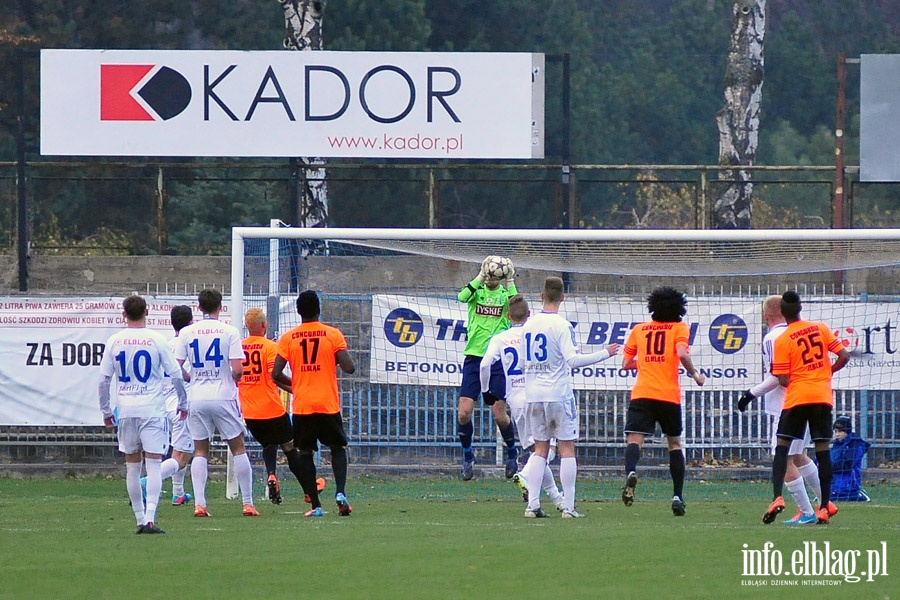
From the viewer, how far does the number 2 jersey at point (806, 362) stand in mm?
11117

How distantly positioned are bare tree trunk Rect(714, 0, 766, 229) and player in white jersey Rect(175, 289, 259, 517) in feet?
38.6

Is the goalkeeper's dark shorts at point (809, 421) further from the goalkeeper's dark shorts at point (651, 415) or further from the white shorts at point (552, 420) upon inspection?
the white shorts at point (552, 420)

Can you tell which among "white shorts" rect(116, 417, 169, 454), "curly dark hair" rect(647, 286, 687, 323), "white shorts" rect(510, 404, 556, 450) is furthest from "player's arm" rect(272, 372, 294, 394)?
"curly dark hair" rect(647, 286, 687, 323)

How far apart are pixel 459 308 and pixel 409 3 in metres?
19.5

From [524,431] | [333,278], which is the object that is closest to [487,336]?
[524,431]

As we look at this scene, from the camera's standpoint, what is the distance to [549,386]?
11.8m

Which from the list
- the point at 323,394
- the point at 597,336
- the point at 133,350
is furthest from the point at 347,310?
the point at 133,350

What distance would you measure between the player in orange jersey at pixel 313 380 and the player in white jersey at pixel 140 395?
5.09 ft

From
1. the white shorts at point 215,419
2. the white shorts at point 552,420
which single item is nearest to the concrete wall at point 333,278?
the white shorts at point 215,419

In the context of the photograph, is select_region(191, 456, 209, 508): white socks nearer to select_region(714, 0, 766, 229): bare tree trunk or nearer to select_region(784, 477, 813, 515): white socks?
select_region(784, 477, 813, 515): white socks

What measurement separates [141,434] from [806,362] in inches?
203

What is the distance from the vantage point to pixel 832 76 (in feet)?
152

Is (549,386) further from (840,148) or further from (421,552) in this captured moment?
(840,148)

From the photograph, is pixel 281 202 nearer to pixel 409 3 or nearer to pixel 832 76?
pixel 409 3
